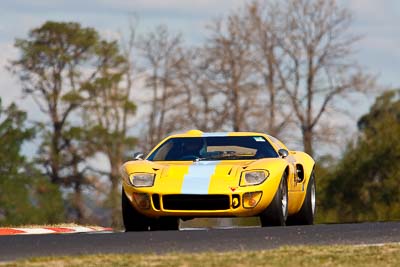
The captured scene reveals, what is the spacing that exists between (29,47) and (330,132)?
15.3m

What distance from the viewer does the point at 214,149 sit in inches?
702

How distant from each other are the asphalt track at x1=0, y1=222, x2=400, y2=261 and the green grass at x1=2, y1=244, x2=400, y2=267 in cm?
56

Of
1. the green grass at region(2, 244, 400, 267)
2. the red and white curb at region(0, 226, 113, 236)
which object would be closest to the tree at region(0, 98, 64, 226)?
the red and white curb at region(0, 226, 113, 236)

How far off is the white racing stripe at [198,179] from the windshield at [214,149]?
28.5 inches

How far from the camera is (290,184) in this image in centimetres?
1712

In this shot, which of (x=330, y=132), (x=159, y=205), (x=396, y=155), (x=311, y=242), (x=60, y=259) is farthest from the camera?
(x=330, y=132)

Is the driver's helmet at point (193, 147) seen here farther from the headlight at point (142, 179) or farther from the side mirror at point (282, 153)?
the headlight at point (142, 179)

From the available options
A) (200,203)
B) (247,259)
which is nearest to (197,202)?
(200,203)

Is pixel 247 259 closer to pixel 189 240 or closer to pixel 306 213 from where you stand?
pixel 189 240

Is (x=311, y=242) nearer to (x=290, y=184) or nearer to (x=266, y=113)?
(x=290, y=184)

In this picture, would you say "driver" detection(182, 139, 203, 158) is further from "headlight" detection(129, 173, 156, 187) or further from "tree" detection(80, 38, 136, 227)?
"tree" detection(80, 38, 136, 227)

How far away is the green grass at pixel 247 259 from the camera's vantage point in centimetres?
1100

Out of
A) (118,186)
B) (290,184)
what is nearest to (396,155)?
Answer: (118,186)

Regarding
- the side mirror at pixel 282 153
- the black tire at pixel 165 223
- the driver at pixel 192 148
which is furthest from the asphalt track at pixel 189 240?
the driver at pixel 192 148
